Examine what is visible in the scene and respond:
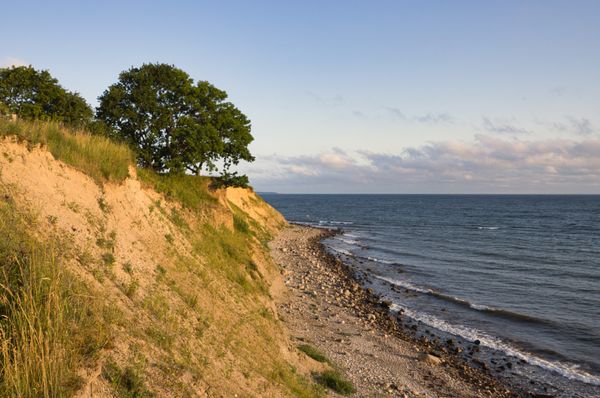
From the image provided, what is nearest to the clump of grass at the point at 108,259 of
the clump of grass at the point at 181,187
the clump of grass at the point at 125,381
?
the clump of grass at the point at 125,381

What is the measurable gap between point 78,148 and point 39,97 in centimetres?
1588

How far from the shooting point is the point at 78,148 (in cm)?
1506

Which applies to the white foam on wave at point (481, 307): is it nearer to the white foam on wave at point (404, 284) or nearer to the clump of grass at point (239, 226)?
the white foam on wave at point (404, 284)

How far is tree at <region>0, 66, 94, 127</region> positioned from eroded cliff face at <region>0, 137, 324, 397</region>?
12.4 meters

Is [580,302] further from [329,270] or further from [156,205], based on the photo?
[156,205]

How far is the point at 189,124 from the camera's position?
28.3m

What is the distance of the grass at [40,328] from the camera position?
5453mm

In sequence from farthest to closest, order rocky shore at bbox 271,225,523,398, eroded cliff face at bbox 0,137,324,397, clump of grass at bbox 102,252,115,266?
1. rocky shore at bbox 271,225,523,398
2. clump of grass at bbox 102,252,115,266
3. eroded cliff face at bbox 0,137,324,397

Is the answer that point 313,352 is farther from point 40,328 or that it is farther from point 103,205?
point 40,328

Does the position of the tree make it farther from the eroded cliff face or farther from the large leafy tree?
the eroded cliff face

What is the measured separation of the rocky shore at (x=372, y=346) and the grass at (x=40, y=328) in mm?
11198

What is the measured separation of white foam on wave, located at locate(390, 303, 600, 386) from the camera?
19578mm

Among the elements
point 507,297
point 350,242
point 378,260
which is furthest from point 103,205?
point 350,242

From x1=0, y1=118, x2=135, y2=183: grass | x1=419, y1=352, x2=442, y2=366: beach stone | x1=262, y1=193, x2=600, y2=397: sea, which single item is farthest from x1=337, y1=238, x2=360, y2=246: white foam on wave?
x1=0, y1=118, x2=135, y2=183: grass
